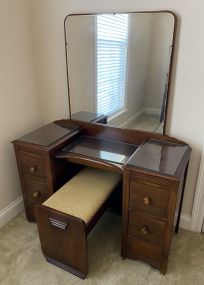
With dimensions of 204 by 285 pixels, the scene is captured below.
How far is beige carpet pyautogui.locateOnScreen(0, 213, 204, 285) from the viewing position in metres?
1.51

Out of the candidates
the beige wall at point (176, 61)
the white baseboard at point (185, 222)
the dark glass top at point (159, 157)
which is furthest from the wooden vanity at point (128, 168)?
the white baseboard at point (185, 222)

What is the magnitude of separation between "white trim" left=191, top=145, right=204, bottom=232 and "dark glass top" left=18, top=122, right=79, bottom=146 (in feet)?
3.29

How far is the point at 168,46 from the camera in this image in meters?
1.49

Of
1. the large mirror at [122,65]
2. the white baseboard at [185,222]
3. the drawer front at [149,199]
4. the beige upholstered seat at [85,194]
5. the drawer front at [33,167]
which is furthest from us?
the white baseboard at [185,222]

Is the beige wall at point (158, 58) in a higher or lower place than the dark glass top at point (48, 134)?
higher

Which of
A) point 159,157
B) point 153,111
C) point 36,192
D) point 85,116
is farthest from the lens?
point 85,116

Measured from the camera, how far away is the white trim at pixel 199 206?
1.68m

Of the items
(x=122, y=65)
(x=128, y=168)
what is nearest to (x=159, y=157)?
(x=128, y=168)

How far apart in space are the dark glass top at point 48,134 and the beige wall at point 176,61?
0.70ft

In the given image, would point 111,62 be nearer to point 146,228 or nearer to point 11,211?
point 146,228

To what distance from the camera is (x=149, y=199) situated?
136cm

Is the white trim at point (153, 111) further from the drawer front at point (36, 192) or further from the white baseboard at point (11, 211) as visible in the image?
the white baseboard at point (11, 211)

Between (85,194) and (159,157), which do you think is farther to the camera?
(85,194)

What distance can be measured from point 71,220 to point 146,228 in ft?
1.54
